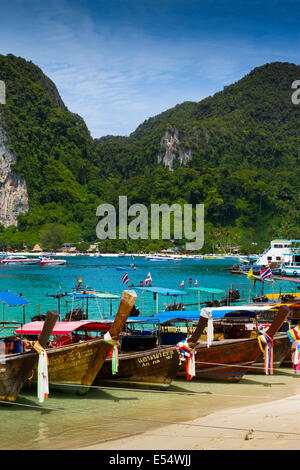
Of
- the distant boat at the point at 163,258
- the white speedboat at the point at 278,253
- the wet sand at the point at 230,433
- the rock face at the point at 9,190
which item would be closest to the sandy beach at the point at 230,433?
the wet sand at the point at 230,433

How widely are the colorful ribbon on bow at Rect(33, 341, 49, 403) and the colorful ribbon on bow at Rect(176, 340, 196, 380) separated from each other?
4082 mm

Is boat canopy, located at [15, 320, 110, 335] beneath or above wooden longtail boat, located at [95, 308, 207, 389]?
above

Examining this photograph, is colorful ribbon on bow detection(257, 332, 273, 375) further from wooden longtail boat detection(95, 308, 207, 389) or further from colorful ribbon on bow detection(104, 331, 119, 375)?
colorful ribbon on bow detection(104, 331, 119, 375)

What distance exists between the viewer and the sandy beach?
10406 mm

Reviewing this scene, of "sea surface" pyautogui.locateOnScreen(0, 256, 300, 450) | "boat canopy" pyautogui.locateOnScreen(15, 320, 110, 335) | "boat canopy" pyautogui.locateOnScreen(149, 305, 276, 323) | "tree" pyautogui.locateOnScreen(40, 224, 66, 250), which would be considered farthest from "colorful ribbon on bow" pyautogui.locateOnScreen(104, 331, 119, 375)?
"tree" pyautogui.locateOnScreen(40, 224, 66, 250)

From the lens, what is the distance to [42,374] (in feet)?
44.5

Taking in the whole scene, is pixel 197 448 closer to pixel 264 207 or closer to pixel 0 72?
pixel 264 207

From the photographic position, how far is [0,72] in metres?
190

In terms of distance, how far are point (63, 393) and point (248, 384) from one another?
6290 mm

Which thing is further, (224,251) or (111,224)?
(111,224)

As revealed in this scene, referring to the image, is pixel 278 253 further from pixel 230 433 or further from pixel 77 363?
pixel 230 433

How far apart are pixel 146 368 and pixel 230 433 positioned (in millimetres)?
4772

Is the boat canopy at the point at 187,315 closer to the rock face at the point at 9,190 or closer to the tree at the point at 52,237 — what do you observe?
the tree at the point at 52,237
